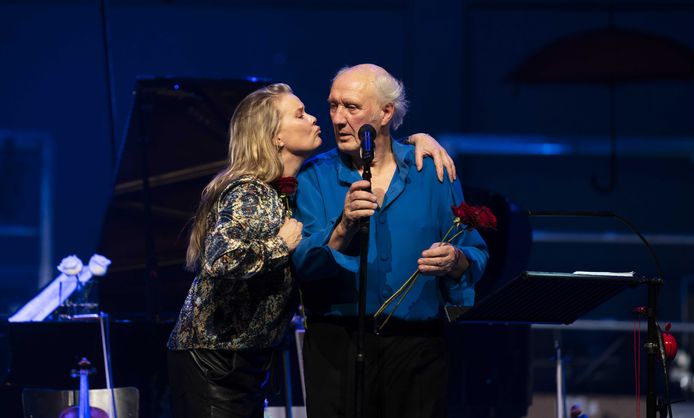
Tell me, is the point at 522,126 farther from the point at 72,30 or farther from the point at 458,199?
the point at 458,199

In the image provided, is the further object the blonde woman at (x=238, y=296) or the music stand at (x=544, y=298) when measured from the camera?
the blonde woman at (x=238, y=296)

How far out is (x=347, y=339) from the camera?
3.50 metres

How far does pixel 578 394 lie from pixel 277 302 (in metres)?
4.37

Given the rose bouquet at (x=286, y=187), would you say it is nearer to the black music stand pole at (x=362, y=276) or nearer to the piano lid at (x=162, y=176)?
the black music stand pole at (x=362, y=276)

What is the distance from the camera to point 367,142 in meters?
3.31

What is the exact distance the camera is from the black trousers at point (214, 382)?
11.5ft

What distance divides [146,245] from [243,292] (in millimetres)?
1945

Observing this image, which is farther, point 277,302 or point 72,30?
point 72,30

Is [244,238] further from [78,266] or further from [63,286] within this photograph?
[63,286]

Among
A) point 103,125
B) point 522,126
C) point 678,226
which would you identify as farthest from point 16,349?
point 678,226

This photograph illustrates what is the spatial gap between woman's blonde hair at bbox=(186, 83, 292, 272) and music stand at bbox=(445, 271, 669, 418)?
732mm

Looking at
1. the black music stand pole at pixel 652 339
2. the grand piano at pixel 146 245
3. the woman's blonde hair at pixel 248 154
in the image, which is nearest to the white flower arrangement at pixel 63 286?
the grand piano at pixel 146 245

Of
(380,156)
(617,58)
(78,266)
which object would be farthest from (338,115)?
(617,58)

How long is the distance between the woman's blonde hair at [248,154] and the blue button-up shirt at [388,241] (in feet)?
0.48
